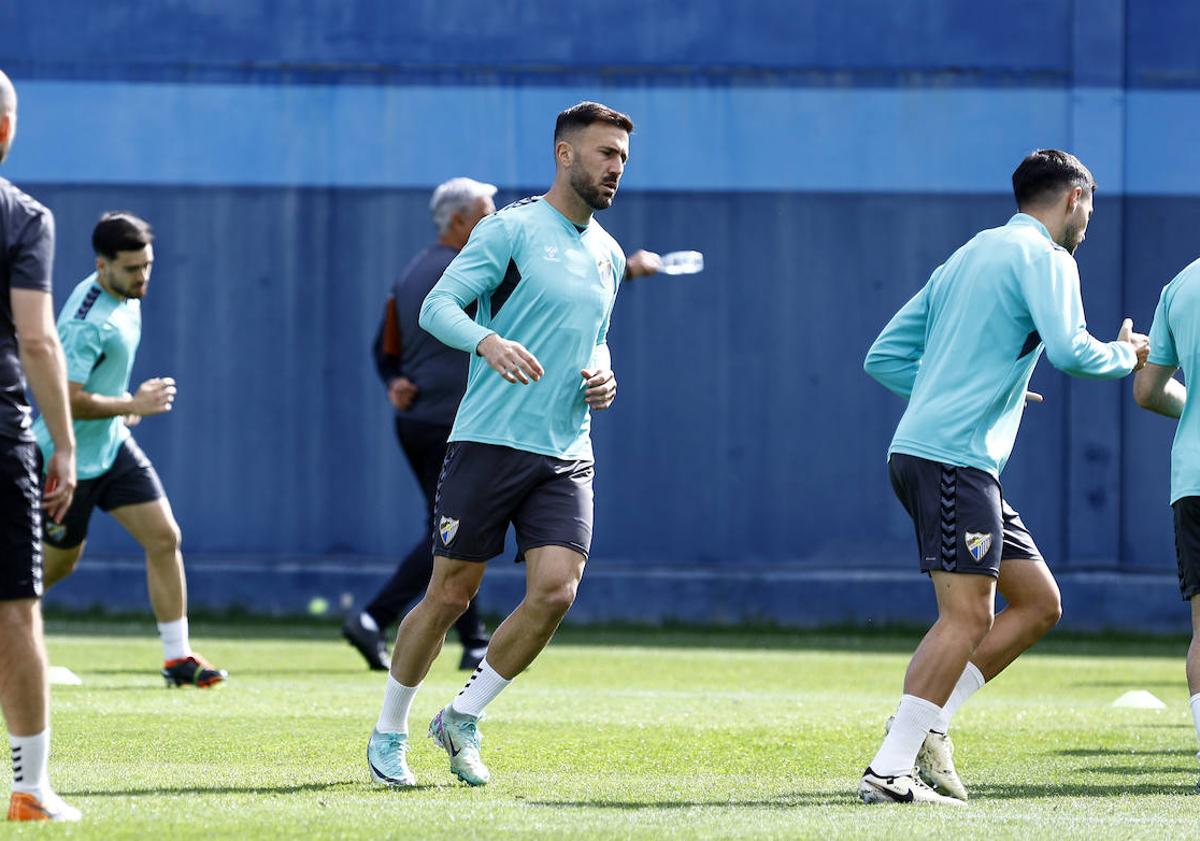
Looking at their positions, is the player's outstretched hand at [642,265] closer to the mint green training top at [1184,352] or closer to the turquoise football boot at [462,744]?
the mint green training top at [1184,352]

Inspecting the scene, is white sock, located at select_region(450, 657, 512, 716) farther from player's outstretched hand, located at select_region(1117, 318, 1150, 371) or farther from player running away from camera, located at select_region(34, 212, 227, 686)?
player running away from camera, located at select_region(34, 212, 227, 686)

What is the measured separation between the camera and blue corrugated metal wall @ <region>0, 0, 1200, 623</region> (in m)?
15.3

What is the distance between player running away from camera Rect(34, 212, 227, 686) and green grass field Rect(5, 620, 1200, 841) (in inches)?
17.3

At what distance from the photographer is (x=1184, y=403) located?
7098mm

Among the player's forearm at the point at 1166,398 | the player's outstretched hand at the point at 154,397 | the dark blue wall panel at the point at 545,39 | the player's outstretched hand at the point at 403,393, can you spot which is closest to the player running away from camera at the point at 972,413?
the player's forearm at the point at 1166,398

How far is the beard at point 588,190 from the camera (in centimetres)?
677

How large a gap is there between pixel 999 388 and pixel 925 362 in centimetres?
28

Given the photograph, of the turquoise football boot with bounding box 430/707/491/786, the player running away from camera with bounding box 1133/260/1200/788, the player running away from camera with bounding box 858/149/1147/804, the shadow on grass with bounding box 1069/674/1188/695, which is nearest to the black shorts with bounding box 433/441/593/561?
the turquoise football boot with bounding box 430/707/491/786

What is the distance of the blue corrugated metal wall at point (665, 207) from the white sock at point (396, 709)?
8852 millimetres

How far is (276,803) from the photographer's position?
606 centimetres

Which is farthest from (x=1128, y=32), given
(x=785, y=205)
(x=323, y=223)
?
(x=323, y=223)

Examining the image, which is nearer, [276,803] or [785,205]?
[276,803]

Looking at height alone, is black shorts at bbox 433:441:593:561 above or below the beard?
below

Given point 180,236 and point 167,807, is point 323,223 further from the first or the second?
Result: point 167,807
